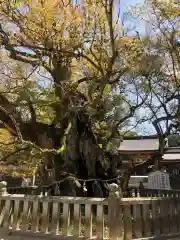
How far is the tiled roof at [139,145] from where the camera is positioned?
18.4m

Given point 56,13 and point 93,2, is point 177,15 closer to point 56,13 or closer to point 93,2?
point 93,2

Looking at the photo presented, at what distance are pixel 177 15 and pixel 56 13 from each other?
3.06m

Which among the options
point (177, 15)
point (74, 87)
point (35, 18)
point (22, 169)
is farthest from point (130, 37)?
point (22, 169)

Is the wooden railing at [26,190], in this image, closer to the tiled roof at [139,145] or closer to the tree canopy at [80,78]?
the tree canopy at [80,78]

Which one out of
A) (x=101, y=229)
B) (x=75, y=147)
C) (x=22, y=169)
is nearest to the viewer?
(x=101, y=229)

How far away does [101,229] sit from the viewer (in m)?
4.78

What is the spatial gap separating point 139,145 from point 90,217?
48.1 ft

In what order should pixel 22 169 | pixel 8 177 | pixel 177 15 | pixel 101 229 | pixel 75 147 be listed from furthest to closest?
pixel 8 177 → pixel 22 169 → pixel 75 147 → pixel 177 15 → pixel 101 229

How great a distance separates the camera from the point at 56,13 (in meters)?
7.46

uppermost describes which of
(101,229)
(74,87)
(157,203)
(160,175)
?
(74,87)

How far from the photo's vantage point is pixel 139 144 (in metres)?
19.3

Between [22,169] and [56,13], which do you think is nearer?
[56,13]

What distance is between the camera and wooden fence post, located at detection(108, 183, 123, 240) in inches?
185

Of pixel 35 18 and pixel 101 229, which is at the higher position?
pixel 35 18
